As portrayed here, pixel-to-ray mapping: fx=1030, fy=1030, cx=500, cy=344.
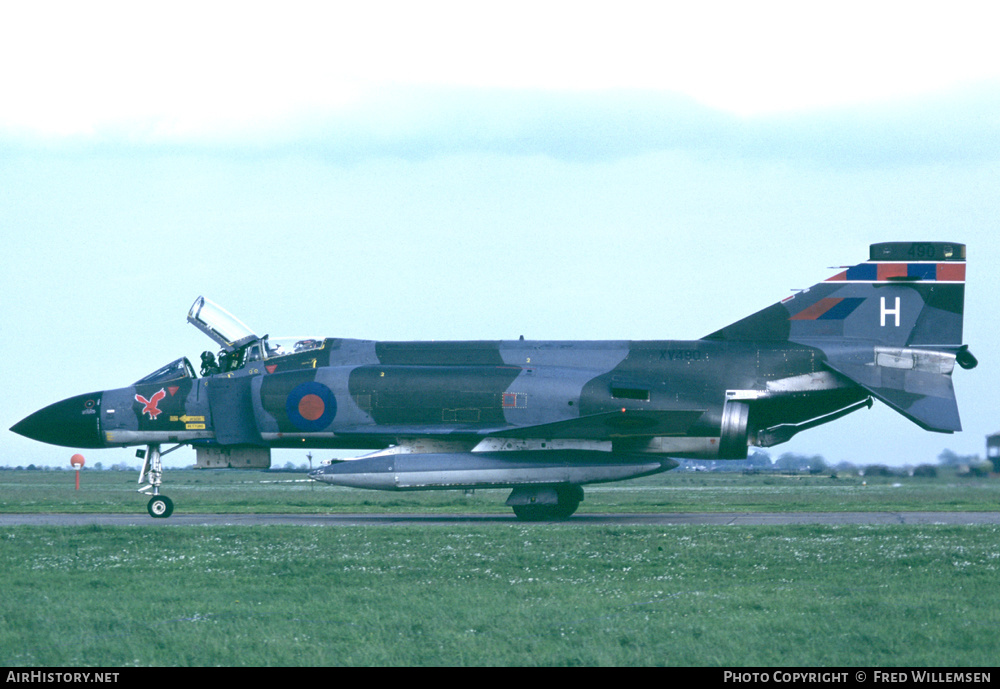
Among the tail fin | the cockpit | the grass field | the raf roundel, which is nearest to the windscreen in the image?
the cockpit

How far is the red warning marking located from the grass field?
15.0 feet

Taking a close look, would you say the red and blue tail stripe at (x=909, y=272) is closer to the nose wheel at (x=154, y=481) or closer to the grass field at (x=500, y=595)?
the grass field at (x=500, y=595)

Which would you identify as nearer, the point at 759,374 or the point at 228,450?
the point at 759,374

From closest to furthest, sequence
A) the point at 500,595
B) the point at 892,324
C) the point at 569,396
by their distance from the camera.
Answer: the point at 500,595
the point at 569,396
the point at 892,324

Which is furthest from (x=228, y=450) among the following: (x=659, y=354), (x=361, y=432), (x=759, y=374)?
(x=759, y=374)

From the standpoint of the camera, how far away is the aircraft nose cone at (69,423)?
23.5 metres

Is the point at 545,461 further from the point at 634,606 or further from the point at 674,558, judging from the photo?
the point at 634,606

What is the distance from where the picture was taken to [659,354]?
22.4 meters

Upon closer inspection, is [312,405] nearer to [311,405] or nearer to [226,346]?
[311,405]

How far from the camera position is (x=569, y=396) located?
21875mm

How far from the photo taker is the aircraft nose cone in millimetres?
23516

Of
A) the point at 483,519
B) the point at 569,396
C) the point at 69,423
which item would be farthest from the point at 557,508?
the point at 69,423

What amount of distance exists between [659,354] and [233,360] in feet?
32.0

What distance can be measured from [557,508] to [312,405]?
5.84 meters
